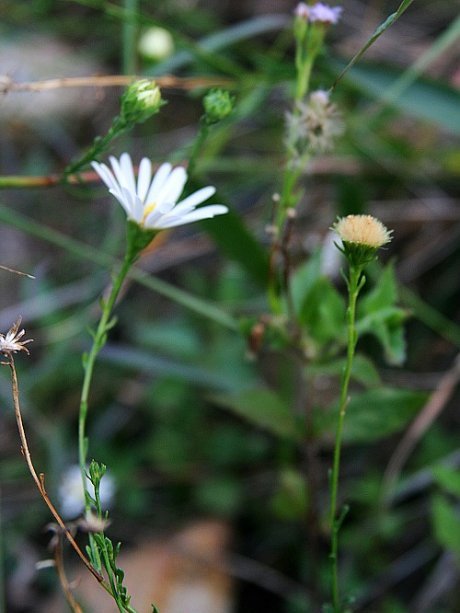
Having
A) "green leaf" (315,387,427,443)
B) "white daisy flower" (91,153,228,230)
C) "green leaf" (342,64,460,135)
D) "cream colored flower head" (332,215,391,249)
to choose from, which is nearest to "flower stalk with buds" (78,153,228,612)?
"white daisy flower" (91,153,228,230)

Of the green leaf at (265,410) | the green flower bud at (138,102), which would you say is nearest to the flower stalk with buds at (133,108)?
the green flower bud at (138,102)

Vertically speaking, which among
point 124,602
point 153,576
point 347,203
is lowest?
point 124,602

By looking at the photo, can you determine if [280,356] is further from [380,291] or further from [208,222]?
[380,291]

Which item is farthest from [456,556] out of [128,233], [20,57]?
[20,57]

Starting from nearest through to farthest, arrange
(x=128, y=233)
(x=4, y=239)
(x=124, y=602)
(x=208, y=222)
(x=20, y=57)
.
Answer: (x=124, y=602)
(x=128, y=233)
(x=208, y=222)
(x=4, y=239)
(x=20, y=57)

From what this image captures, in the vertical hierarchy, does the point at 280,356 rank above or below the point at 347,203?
below

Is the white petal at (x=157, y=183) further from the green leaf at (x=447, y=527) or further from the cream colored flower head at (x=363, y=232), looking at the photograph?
the green leaf at (x=447, y=527)

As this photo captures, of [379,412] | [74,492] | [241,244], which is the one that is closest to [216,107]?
[241,244]
